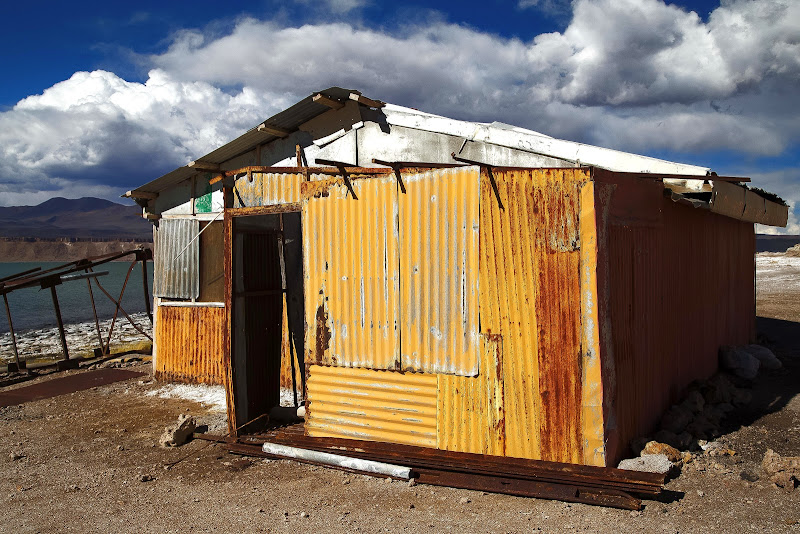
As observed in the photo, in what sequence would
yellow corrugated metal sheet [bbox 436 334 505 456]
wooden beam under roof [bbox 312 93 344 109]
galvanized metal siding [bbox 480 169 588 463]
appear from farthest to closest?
wooden beam under roof [bbox 312 93 344 109], yellow corrugated metal sheet [bbox 436 334 505 456], galvanized metal siding [bbox 480 169 588 463]

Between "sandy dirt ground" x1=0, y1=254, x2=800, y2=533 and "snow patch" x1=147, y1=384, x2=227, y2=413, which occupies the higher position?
"sandy dirt ground" x1=0, y1=254, x2=800, y2=533

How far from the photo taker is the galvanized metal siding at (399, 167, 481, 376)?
231 inches

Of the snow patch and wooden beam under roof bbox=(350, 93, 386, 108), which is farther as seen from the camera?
the snow patch

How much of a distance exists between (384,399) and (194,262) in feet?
20.3

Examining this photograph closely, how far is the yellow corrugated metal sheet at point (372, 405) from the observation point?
614 centimetres

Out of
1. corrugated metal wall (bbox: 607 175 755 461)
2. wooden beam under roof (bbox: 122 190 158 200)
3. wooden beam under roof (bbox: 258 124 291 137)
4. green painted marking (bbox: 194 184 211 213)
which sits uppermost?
wooden beam under roof (bbox: 258 124 291 137)

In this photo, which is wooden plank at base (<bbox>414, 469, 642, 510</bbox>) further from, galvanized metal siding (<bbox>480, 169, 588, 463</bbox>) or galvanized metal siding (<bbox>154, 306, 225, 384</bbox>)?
galvanized metal siding (<bbox>154, 306, 225, 384</bbox>)

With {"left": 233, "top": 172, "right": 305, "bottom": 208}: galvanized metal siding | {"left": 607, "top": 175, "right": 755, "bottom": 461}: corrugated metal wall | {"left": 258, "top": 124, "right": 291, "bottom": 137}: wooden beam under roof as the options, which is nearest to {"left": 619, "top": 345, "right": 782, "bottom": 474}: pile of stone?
{"left": 607, "top": 175, "right": 755, "bottom": 461}: corrugated metal wall

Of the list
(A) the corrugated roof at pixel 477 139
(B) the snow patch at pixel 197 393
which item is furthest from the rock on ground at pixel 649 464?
(B) the snow patch at pixel 197 393

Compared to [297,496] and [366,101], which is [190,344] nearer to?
[366,101]

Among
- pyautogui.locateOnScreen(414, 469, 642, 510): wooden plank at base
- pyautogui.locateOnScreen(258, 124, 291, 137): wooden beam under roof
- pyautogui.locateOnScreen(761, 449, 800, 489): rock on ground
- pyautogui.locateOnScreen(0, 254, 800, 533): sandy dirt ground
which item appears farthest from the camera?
pyautogui.locateOnScreen(258, 124, 291, 137): wooden beam under roof

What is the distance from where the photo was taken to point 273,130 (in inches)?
382

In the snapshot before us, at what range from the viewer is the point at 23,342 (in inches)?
938

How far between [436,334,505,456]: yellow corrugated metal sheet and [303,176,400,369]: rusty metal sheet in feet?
2.45
